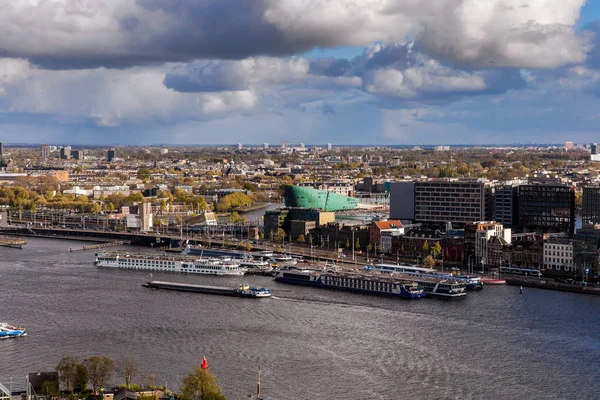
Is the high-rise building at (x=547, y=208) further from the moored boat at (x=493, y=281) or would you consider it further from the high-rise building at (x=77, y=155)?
the high-rise building at (x=77, y=155)

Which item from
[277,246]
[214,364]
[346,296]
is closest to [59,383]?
[214,364]

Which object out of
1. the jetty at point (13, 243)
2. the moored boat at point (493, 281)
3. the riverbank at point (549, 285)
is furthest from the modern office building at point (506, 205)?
the jetty at point (13, 243)

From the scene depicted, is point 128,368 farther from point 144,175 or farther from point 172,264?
point 144,175

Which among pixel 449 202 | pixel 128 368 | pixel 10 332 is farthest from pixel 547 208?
pixel 128 368

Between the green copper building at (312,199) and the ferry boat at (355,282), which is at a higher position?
the green copper building at (312,199)

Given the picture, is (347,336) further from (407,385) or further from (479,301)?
(479,301)

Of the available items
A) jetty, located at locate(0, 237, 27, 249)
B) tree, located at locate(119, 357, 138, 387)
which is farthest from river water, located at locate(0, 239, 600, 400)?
jetty, located at locate(0, 237, 27, 249)
